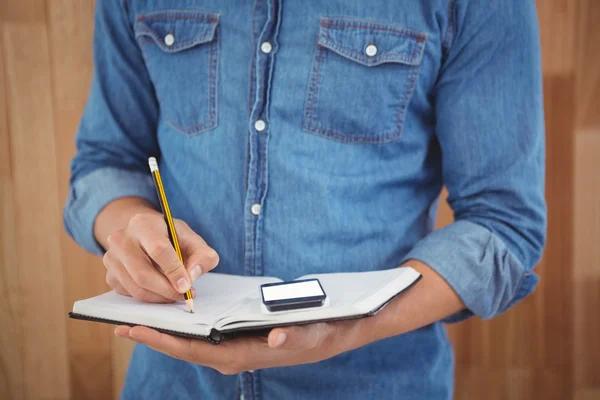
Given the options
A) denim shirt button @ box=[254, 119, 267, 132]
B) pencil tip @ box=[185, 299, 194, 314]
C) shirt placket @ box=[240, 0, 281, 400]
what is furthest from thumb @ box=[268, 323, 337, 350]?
denim shirt button @ box=[254, 119, 267, 132]

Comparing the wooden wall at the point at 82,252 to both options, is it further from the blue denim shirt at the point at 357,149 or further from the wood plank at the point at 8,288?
the blue denim shirt at the point at 357,149

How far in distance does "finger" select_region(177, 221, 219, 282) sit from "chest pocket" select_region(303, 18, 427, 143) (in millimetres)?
246

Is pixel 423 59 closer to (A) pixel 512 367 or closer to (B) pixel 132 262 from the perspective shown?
(B) pixel 132 262

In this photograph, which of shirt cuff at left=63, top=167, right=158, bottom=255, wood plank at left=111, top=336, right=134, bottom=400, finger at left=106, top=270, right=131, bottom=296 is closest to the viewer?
finger at left=106, top=270, right=131, bottom=296

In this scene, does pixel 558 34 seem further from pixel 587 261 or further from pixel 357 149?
pixel 357 149

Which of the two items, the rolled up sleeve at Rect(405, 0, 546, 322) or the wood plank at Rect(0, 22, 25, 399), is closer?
the rolled up sleeve at Rect(405, 0, 546, 322)

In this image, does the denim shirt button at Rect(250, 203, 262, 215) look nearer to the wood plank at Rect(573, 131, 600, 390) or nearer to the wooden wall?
the wooden wall

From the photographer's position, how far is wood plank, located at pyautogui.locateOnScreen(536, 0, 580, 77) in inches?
46.8

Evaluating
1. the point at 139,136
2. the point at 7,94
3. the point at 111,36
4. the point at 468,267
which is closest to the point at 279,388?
the point at 468,267

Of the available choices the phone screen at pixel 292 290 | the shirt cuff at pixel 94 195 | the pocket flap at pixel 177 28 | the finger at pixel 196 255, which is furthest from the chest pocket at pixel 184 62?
the phone screen at pixel 292 290

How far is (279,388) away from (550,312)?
32.0 inches

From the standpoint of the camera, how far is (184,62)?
83 centimetres

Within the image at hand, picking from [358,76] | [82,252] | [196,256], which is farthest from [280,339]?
[82,252]

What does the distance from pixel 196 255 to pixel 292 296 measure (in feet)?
0.44
